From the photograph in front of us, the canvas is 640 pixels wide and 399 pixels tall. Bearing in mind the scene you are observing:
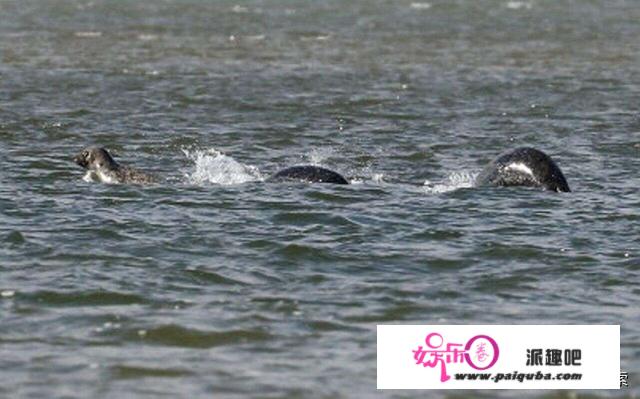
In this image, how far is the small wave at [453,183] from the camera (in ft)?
73.4

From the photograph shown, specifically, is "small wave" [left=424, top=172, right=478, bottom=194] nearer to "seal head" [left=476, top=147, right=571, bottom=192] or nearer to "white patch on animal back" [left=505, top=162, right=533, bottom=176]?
"seal head" [left=476, top=147, right=571, bottom=192]

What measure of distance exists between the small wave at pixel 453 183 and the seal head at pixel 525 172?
44 centimetres

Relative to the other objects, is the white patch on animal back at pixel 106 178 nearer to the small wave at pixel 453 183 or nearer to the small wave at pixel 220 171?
the small wave at pixel 220 171

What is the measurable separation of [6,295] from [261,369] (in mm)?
3559

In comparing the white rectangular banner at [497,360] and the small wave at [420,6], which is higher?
the small wave at [420,6]

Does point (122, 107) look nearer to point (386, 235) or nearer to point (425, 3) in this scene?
point (386, 235)

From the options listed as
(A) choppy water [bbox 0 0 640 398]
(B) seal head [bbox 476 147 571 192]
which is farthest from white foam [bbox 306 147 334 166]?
(B) seal head [bbox 476 147 571 192]

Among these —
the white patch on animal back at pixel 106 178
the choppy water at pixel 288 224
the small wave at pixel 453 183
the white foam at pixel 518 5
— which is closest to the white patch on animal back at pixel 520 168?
the choppy water at pixel 288 224

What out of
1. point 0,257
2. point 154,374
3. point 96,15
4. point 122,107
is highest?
point 96,15

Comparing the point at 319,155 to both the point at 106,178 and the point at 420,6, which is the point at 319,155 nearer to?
the point at 106,178

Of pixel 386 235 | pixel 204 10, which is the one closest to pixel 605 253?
pixel 386 235

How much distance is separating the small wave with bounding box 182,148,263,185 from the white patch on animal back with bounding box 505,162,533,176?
3827mm

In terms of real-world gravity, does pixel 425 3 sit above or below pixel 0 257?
above

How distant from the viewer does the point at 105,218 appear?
64.0ft
